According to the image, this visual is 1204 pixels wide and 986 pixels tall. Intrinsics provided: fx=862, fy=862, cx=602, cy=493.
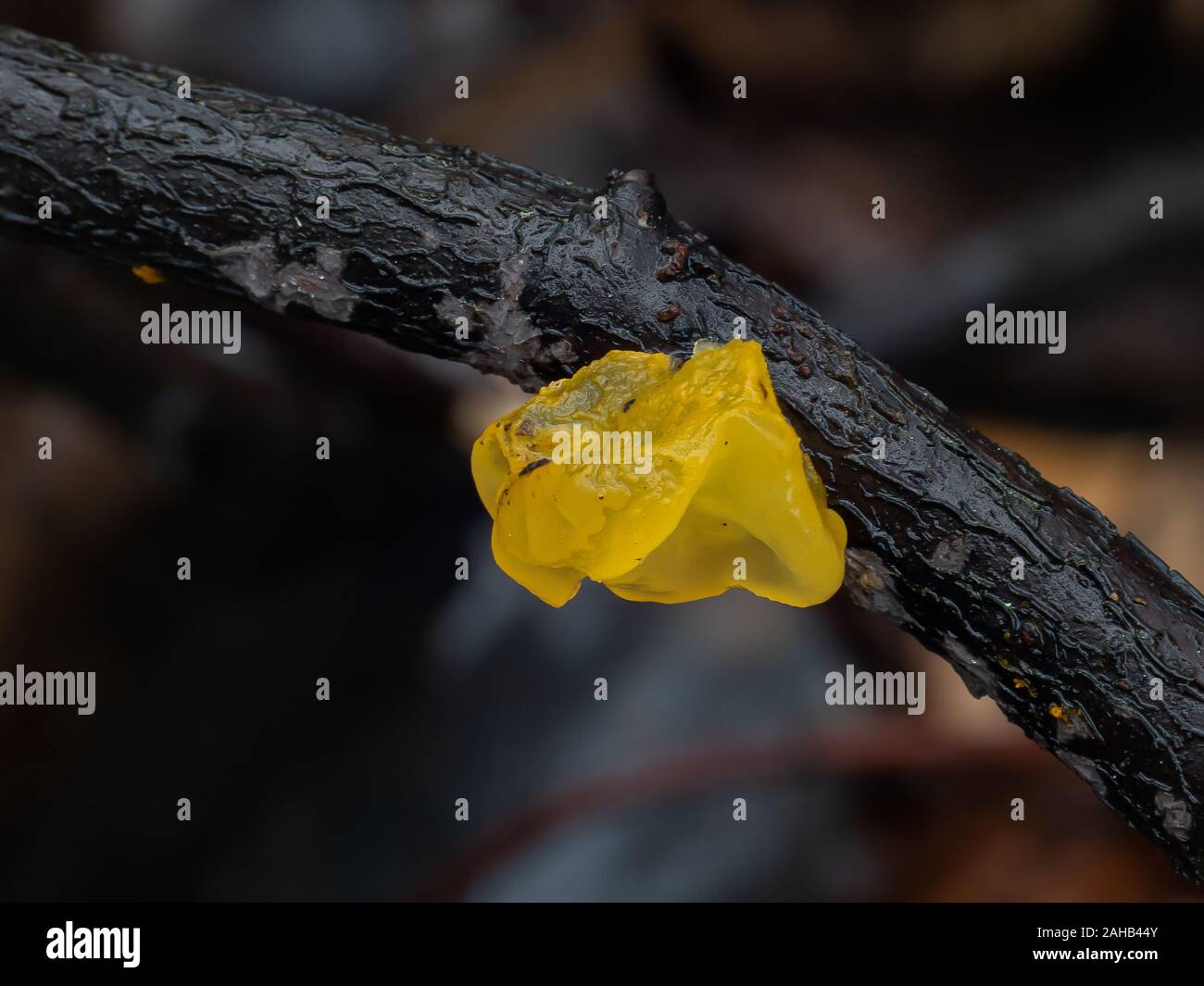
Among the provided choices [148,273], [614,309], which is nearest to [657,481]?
[614,309]

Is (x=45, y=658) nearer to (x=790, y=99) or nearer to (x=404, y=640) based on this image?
(x=404, y=640)

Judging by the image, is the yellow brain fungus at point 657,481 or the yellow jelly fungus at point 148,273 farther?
the yellow jelly fungus at point 148,273

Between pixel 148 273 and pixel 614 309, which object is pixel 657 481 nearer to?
pixel 614 309

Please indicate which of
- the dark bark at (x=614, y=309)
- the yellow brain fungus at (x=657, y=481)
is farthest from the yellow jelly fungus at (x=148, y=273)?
the yellow brain fungus at (x=657, y=481)

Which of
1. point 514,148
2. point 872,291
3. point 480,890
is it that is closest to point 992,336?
point 872,291

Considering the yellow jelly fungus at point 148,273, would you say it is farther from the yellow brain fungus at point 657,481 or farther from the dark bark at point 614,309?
the yellow brain fungus at point 657,481

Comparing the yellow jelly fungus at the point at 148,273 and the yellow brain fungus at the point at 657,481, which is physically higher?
the yellow jelly fungus at the point at 148,273
